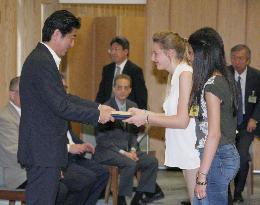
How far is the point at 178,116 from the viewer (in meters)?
3.65

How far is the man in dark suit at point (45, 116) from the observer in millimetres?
3525

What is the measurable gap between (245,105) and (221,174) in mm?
3514

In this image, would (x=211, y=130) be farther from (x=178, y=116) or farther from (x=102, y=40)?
(x=102, y=40)

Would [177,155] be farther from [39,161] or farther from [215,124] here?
[39,161]

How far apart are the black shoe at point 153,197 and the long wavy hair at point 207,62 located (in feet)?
10.2

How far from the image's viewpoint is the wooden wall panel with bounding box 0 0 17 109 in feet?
23.6

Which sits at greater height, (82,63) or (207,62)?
(207,62)

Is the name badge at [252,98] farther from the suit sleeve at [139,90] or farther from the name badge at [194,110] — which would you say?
the name badge at [194,110]

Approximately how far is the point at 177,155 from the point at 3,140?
62.5 inches

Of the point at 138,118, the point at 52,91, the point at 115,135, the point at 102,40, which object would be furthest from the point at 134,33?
the point at 52,91

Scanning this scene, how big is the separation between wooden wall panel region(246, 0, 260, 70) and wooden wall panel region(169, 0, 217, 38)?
0.46 metres

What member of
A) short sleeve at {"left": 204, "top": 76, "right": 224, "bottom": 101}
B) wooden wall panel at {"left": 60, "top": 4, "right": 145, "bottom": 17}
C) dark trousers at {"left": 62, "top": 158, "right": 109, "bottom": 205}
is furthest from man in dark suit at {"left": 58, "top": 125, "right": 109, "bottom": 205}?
wooden wall panel at {"left": 60, "top": 4, "right": 145, "bottom": 17}

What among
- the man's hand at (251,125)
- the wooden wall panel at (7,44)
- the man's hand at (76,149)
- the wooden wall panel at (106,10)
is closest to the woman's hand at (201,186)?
the man's hand at (76,149)

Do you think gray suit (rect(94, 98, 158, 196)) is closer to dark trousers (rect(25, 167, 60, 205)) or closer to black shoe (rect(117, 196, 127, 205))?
black shoe (rect(117, 196, 127, 205))
